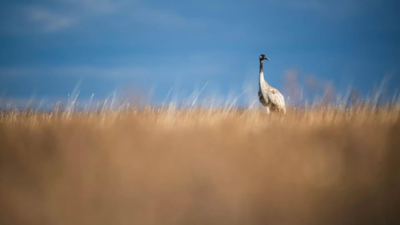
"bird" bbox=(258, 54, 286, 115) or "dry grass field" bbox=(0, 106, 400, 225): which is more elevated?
"bird" bbox=(258, 54, 286, 115)

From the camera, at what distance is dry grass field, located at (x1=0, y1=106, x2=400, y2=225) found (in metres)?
2.15

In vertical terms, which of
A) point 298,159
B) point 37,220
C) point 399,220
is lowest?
point 37,220

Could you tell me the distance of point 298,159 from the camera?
2.49 meters

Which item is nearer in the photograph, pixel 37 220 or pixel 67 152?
pixel 37 220

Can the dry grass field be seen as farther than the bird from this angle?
No

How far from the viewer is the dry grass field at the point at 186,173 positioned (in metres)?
2.15

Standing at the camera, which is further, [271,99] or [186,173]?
[271,99]

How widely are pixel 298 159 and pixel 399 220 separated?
3.01 feet

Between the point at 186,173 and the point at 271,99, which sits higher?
the point at 271,99

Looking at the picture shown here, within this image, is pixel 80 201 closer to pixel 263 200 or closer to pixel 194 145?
pixel 194 145

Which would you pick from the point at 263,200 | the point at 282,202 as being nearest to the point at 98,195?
the point at 263,200

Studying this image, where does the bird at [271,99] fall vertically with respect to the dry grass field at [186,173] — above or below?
above

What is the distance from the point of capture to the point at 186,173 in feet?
7.45

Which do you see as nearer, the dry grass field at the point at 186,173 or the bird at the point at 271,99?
the dry grass field at the point at 186,173
